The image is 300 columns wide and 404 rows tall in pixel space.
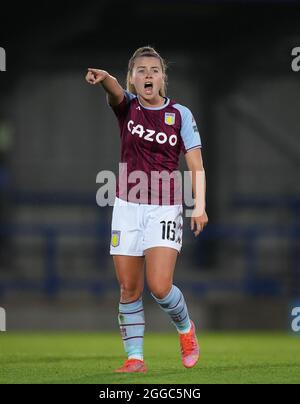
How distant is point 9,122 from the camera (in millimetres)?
18375

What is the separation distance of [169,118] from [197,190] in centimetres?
48

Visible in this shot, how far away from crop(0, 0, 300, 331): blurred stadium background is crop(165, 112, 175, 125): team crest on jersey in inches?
351

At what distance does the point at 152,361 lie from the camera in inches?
332

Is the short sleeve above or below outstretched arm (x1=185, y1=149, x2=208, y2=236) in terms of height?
above

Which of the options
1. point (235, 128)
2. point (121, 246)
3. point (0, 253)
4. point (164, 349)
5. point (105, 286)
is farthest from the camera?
point (235, 128)

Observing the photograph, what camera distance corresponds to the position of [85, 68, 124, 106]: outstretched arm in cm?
696

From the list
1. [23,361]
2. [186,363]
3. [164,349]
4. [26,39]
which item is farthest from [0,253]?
[186,363]

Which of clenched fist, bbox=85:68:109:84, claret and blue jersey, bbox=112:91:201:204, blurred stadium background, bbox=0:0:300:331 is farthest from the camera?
blurred stadium background, bbox=0:0:300:331

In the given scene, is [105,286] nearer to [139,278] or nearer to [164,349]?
[164,349]

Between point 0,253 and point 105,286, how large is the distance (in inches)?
103

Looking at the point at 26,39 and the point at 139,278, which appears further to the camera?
the point at 26,39

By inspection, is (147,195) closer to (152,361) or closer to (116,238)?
(116,238)
